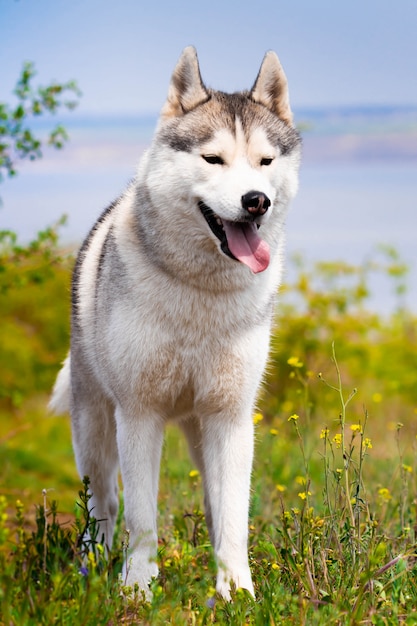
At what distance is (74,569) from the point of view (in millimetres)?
3070

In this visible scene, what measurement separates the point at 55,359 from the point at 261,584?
659cm

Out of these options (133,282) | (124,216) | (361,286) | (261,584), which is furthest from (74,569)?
(361,286)

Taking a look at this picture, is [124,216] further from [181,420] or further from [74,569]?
[74,569]

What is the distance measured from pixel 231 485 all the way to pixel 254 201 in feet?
4.44

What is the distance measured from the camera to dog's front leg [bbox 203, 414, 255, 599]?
389 cm

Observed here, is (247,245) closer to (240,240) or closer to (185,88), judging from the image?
(240,240)

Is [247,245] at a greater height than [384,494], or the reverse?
[247,245]

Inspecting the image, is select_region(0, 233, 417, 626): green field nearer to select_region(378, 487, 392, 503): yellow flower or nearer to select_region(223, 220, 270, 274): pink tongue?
select_region(378, 487, 392, 503): yellow flower

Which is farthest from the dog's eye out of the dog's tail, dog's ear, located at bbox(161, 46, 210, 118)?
the dog's tail

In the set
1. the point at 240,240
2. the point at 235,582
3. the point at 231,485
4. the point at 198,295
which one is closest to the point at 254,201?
the point at 240,240

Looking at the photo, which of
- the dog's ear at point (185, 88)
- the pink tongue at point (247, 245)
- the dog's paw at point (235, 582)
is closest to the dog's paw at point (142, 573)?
the dog's paw at point (235, 582)

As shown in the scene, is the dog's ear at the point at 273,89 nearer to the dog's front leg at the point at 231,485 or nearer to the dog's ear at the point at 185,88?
the dog's ear at the point at 185,88

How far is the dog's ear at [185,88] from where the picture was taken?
392 centimetres

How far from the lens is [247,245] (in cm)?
365
